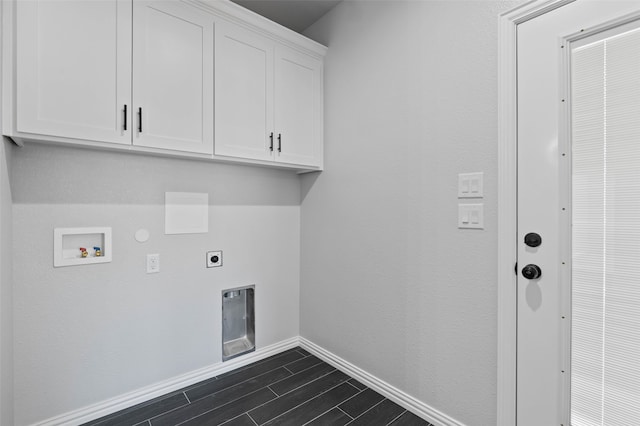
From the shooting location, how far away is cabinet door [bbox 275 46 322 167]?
2.19m

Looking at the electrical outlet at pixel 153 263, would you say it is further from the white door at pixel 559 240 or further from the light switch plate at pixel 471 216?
the white door at pixel 559 240

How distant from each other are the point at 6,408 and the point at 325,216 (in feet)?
6.82

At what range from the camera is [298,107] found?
229 cm

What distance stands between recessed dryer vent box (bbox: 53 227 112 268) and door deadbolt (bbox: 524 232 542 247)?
90.2 inches

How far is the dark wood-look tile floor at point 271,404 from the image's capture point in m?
1.71

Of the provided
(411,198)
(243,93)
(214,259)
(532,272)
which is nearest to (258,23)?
(243,93)

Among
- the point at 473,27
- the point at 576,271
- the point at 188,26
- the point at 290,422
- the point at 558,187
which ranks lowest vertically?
the point at 290,422

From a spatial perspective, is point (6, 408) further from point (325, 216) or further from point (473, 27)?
point (473, 27)

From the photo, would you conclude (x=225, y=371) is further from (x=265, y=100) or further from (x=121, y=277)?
(x=265, y=100)

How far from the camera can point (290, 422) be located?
5.56 feet

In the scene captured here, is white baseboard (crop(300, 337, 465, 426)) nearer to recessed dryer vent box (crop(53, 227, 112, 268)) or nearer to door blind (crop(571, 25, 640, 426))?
door blind (crop(571, 25, 640, 426))

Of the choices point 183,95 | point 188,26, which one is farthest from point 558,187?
point 188,26

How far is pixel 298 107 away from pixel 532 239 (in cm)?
178

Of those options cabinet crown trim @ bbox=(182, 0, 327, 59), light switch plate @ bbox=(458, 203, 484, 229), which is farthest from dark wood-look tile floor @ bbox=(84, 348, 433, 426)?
cabinet crown trim @ bbox=(182, 0, 327, 59)
